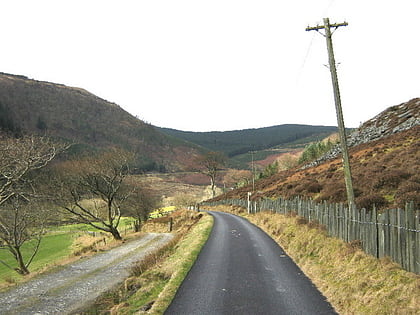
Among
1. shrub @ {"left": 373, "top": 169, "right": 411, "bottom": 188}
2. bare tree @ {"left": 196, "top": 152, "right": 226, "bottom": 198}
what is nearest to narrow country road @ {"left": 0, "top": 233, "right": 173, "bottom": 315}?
shrub @ {"left": 373, "top": 169, "right": 411, "bottom": 188}

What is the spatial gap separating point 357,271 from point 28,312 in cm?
1300

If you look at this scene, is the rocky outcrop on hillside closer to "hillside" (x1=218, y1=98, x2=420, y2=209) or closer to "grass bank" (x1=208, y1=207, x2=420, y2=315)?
"hillside" (x1=218, y1=98, x2=420, y2=209)

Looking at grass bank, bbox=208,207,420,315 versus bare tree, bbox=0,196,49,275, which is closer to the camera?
grass bank, bbox=208,207,420,315

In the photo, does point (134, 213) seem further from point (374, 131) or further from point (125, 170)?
point (374, 131)

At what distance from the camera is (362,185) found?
23.8 metres

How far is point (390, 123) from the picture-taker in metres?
61.2

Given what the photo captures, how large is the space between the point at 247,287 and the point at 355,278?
3.23 metres

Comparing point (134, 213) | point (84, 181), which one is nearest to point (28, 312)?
point (84, 181)

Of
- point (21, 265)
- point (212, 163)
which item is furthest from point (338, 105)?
point (212, 163)

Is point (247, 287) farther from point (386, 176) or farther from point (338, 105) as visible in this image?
point (386, 176)

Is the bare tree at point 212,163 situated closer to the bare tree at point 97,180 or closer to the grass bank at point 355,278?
the bare tree at point 97,180

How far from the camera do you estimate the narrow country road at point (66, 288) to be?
49.9ft

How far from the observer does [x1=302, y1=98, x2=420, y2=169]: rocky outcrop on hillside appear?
181ft

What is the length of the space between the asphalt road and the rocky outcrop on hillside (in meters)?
46.0
